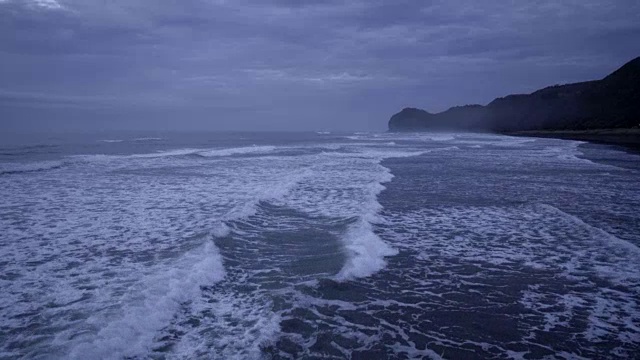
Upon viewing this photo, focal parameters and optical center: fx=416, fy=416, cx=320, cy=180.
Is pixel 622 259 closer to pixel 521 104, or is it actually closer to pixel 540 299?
pixel 540 299

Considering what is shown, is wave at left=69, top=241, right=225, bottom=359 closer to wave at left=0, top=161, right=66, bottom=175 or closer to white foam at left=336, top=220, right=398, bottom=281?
white foam at left=336, top=220, right=398, bottom=281

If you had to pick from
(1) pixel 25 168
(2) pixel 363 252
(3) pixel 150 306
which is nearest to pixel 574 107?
(1) pixel 25 168

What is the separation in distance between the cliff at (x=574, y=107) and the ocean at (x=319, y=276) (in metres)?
83.5

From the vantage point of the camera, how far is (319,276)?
773 centimetres

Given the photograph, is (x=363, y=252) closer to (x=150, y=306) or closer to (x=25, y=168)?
(x=150, y=306)

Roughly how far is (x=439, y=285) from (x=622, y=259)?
431cm

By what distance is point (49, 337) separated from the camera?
17.7 feet

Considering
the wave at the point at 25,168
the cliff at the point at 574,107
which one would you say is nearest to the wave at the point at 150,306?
the wave at the point at 25,168

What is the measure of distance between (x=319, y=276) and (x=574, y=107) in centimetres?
13560

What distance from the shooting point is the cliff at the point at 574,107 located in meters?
94.6

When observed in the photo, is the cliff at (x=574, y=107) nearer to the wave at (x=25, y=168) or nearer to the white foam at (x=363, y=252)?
the white foam at (x=363, y=252)

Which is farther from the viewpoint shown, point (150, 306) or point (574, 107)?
point (574, 107)

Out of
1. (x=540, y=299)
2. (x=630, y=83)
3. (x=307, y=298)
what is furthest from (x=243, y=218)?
(x=630, y=83)

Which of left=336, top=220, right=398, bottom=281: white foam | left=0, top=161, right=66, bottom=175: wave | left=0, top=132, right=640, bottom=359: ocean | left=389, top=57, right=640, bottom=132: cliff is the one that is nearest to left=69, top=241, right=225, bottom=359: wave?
left=0, top=132, right=640, bottom=359: ocean
